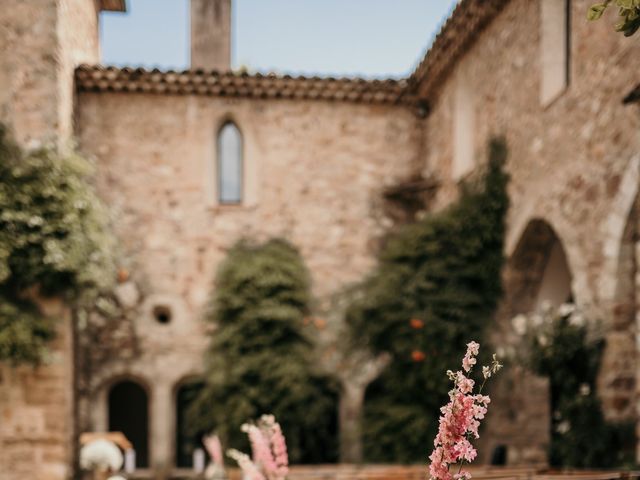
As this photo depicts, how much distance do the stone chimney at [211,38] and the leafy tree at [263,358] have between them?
3773 mm

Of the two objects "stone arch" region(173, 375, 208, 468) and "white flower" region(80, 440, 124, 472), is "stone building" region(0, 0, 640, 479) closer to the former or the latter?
"stone arch" region(173, 375, 208, 468)

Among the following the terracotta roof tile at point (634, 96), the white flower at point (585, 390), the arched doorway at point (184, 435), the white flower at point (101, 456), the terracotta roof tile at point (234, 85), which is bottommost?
the arched doorway at point (184, 435)

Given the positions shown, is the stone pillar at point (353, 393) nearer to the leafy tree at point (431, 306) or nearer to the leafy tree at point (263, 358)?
the leafy tree at point (263, 358)

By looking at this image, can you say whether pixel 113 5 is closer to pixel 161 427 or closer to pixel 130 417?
pixel 130 417

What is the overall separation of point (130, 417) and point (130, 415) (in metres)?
0.04

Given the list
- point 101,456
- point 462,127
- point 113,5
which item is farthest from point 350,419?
point 113,5

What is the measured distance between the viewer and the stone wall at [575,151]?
5.22 metres

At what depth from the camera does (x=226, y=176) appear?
9422 millimetres

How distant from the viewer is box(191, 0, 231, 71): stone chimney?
36.2 ft

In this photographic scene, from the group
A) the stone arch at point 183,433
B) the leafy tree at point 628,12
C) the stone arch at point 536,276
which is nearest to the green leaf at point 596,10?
the leafy tree at point 628,12

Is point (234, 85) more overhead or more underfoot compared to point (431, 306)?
more overhead

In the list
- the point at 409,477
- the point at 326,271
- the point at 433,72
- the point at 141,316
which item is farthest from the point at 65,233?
the point at 433,72

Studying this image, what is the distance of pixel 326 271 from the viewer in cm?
930

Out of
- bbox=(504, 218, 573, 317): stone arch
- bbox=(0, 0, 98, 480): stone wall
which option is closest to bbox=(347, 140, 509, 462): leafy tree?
bbox=(504, 218, 573, 317): stone arch
